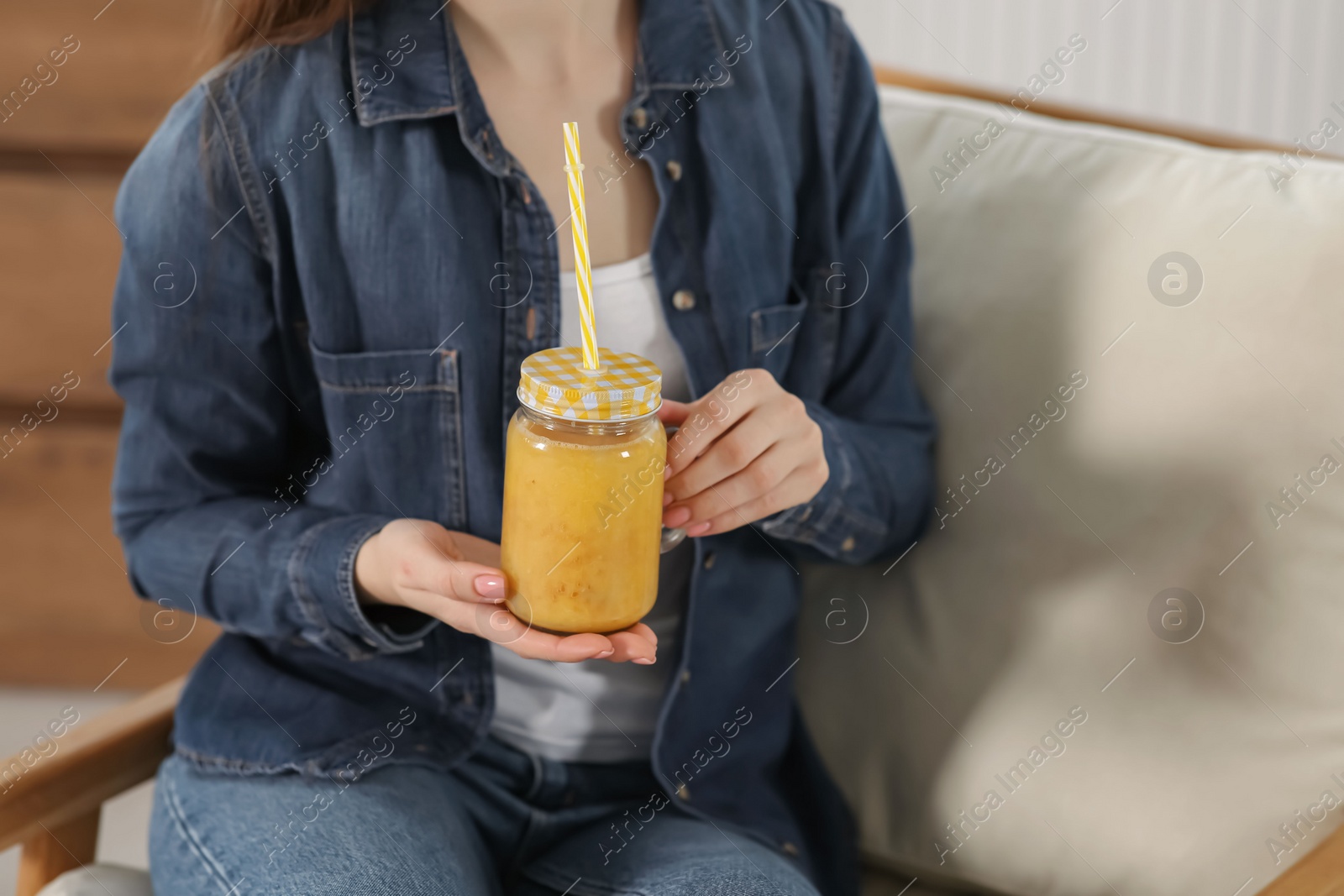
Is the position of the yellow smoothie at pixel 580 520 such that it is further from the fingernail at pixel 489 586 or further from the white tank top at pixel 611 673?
the white tank top at pixel 611 673

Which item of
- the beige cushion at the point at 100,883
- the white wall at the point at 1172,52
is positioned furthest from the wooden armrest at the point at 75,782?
the white wall at the point at 1172,52

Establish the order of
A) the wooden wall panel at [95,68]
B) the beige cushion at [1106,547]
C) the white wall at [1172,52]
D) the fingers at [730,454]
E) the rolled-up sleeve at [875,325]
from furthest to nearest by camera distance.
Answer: the wooden wall panel at [95,68] → the white wall at [1172,52] → the rolled-up sleeve at [875,325] → the beige cushion at [1106,547] → the fingers at [730,454]

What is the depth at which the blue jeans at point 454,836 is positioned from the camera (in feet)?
2.63

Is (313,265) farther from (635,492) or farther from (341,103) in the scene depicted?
(635,492)

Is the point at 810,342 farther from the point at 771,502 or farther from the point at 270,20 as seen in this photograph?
the point at 270,20

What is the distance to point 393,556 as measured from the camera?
804mm

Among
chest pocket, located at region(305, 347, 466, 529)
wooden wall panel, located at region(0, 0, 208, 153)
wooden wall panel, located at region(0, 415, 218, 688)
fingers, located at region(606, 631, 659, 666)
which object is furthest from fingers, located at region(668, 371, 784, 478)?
wooden wall panel, located at region(0, 415, 218, 688)

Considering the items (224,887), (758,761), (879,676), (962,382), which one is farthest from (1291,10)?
(224,887)

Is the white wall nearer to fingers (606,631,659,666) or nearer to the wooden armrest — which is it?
fingers (606,631,659,666)

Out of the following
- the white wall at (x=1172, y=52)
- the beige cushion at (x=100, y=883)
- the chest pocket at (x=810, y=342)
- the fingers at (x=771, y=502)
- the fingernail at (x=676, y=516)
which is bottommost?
the beige cushion at (x=100, y=883)

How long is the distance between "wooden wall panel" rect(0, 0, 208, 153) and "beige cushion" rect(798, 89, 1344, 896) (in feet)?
3.96

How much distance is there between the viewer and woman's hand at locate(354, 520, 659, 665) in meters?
0.72

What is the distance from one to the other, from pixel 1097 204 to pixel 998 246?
0.09 meters

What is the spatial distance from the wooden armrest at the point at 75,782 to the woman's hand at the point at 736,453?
54cm
